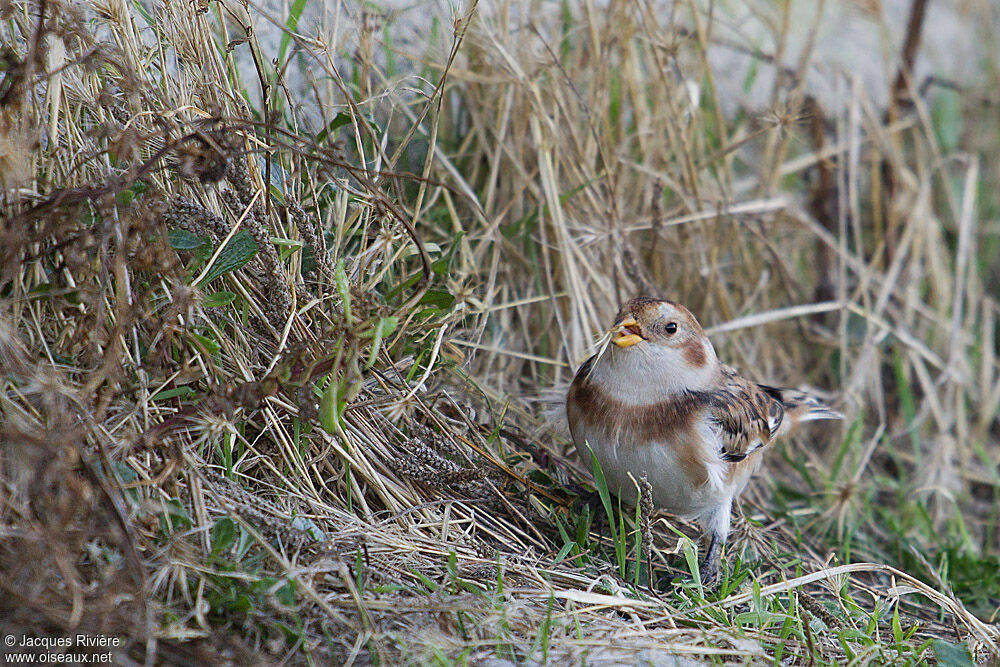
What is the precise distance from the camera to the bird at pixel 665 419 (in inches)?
107

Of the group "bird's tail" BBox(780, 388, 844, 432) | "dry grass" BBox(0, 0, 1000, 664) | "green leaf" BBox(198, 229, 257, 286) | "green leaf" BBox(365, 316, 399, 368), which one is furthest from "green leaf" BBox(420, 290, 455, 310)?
"bird's tail" BBox(780, 388, 844, 432)

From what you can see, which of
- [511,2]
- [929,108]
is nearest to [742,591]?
[511,2]

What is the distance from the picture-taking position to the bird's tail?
11.5ft

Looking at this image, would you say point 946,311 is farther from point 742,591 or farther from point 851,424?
point 742,591

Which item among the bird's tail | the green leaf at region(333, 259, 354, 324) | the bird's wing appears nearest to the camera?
the green leaf at region(333, 259, 354, 324)

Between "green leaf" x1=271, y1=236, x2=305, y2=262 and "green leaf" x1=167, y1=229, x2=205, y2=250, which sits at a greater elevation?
"green leaf" x1=167, y1=229, x2=205, y2=250

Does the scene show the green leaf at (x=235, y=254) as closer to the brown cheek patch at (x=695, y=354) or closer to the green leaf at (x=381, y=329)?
the green leaf at (x=381, y=329)

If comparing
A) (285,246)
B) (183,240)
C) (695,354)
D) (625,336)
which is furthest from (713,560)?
(183,240)

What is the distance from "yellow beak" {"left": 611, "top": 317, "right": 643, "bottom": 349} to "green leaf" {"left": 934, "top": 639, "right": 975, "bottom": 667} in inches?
47.7

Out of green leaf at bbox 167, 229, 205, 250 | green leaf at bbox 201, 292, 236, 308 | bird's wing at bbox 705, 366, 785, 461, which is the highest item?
green leaf at bbox 167, 229, 205, 250

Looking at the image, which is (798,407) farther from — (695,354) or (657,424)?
(657,424)

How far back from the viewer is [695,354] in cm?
288

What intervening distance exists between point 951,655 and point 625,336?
1286 millimetres

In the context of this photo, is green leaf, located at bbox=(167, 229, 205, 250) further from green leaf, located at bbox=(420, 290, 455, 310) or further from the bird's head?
the bird's head
